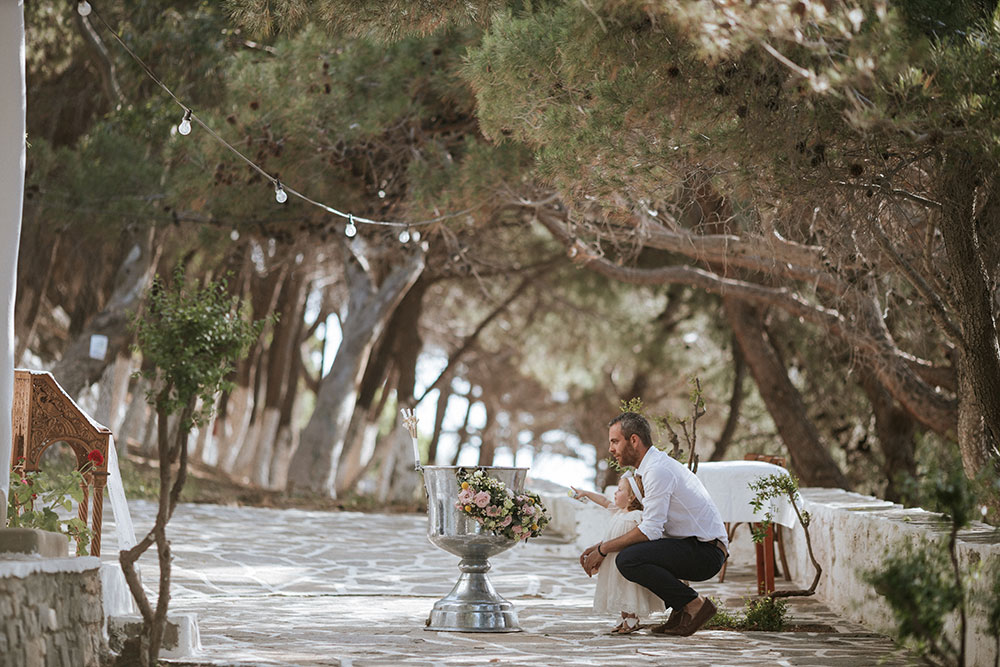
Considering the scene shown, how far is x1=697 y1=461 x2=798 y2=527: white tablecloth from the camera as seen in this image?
6.66 metres

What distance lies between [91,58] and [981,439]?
10.2 metres

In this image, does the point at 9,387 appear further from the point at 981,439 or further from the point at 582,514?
the point at 582,514

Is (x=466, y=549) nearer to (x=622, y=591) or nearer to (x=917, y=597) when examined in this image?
(x=622, y=591)

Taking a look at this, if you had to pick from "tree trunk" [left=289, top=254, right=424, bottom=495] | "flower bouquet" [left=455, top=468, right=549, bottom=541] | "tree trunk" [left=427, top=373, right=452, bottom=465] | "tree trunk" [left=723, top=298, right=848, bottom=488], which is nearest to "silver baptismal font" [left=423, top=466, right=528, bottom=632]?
"flower bouquet" [left=455, top=468, right=549, bottom=541]

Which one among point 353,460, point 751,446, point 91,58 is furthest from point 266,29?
point 353,460

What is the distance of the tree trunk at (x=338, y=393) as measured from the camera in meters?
12.9

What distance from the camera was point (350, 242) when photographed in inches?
484

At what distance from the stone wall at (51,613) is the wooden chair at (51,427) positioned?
1.53 m

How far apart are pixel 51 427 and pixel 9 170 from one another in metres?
1.44

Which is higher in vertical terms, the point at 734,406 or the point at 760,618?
the point at 734,406

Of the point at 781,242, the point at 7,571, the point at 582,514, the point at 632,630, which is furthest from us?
the point at 582,514

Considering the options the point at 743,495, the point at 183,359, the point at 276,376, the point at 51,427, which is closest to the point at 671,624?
the point at 743,495

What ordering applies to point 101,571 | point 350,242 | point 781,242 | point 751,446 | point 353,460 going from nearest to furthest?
point 101,571 → point 781,242 → point 350,242 → point 751,446 → point 353,460

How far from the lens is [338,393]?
12.9m
